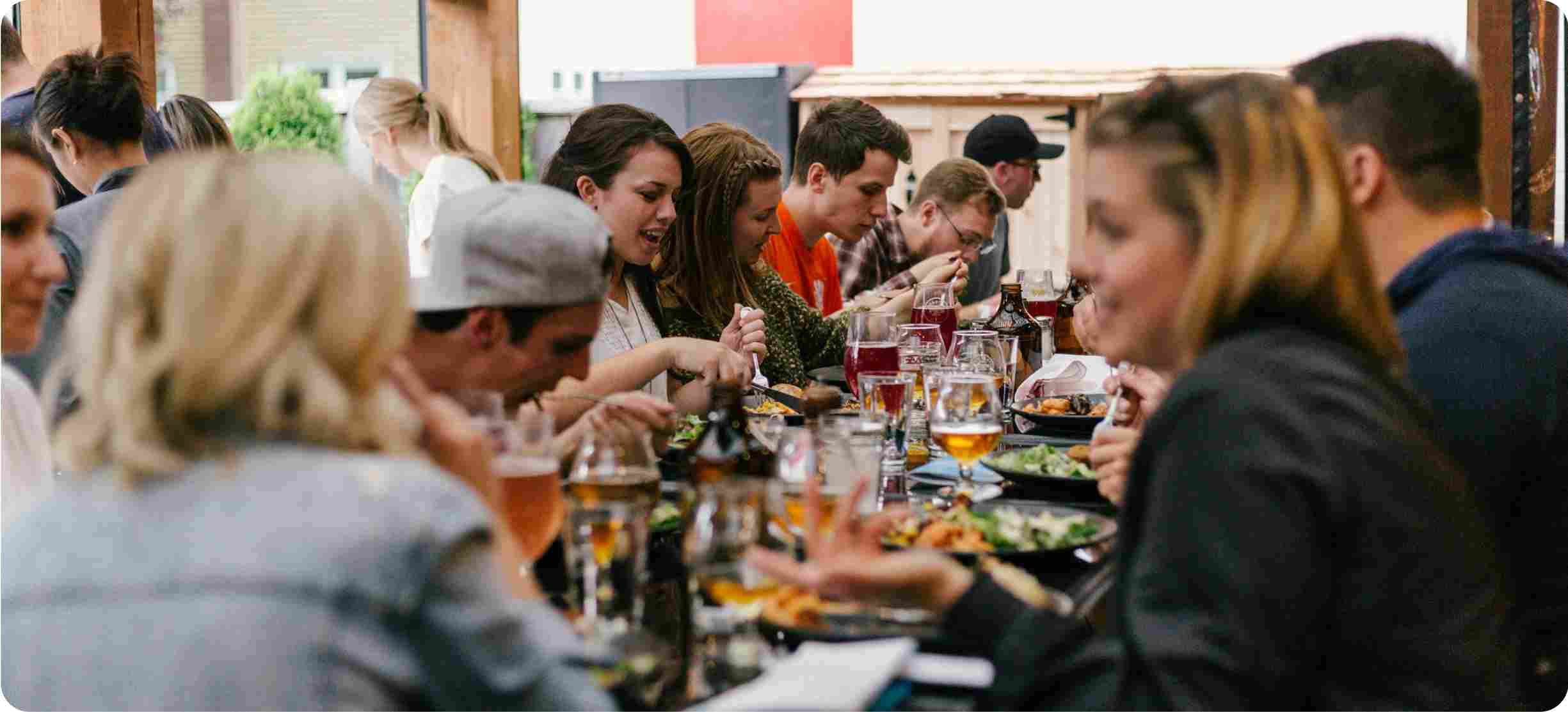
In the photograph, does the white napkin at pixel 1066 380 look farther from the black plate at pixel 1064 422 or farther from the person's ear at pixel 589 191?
the person's ear at pixel 589 191

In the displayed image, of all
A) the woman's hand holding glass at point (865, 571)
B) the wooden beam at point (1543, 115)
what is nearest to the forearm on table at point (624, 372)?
the woman's hand holding glass at point (865, 571)

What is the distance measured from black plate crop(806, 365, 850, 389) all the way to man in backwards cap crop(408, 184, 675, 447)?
1.98 metres

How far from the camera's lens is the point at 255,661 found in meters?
1.03

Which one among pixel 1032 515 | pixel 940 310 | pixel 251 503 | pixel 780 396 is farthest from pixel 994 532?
pixel 940 310

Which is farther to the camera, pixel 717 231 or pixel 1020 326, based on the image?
pixel 1020 326

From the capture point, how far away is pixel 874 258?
19.9ft

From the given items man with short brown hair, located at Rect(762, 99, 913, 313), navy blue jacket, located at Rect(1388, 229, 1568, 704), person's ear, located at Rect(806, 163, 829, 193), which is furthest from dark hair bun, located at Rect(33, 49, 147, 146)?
navy blue jacket, located at Rect(1388, 229, 1568, 704)

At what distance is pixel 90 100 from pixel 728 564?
3.13 meters

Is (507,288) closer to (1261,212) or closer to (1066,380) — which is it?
(1261,212)

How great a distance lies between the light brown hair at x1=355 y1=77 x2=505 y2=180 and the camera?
219 inches

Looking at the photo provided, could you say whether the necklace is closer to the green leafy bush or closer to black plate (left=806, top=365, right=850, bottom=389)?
black plate (left=806, top=365, right=850, bottom=389)

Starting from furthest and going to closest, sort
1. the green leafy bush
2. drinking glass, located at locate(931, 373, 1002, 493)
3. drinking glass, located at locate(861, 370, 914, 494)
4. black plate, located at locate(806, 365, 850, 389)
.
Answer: the green leafy bush, black plate, located at locate(806, 365, 850, 389), drinking glass, located at locate(861, 370, 914, 494), drinking glass, located at locate(931, 373, 1002, 493)

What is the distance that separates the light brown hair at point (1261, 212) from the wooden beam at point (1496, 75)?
4.13 meters

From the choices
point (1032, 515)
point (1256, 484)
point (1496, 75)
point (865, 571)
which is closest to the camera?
point (1256, 484)
